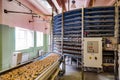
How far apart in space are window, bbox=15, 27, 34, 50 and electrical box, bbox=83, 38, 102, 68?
3.36 m

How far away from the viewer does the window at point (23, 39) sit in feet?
20.8

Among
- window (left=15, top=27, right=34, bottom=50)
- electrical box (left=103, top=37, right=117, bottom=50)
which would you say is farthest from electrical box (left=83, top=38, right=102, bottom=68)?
window (left=15, top=27, right=34, bottom=50)

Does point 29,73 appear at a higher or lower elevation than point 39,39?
lower

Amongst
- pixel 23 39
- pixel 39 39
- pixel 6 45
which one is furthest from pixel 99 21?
pixel 39 39

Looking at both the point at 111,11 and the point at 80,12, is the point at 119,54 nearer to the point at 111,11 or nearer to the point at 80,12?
the point at 111,11

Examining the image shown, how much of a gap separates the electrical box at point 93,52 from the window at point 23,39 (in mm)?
3362

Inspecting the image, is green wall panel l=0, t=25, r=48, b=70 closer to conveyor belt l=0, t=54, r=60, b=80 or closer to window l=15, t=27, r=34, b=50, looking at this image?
window l=15, t=27, r=34, b=50

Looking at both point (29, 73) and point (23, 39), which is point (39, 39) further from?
point (29, 73)

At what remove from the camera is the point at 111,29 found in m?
4.16

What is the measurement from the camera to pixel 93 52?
4.07 meters

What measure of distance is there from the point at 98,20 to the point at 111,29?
0.48m

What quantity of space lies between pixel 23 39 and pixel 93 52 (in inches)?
163

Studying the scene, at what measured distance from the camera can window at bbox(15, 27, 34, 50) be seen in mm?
6345

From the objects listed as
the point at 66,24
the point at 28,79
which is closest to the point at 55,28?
the point at 66,24
